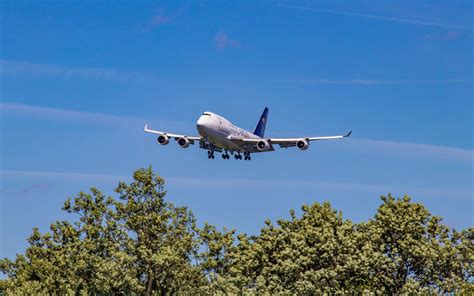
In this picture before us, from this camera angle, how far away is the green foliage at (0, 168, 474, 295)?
81875 mm

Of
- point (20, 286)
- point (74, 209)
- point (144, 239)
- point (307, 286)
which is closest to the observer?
point (307, 286)

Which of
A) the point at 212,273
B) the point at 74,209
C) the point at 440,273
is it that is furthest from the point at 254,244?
the point at 74,209

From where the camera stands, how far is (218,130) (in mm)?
94625

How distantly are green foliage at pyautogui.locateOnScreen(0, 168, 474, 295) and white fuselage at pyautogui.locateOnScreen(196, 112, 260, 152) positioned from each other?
9.66 m

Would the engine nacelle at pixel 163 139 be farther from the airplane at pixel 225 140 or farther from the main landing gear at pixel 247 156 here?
the main landing gear at pixel 247 156

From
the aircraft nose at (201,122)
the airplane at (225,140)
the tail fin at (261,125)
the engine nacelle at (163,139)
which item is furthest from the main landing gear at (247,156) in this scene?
the tail fin at (261,125)

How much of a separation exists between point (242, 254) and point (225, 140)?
1323cm

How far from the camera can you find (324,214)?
315 feet

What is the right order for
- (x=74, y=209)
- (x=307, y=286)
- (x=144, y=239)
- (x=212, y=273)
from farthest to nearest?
(x=74, y=209)
(x=144, y=239)
(x=212, y=273)
(x=307, y=286)

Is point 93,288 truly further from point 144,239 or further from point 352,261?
point 352,261

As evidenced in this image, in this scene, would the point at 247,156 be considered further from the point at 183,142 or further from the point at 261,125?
the point at 261,125

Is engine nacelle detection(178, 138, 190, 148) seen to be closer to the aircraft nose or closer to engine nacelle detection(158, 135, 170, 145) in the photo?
engine nacelle detection(158, 135, 170, 145)

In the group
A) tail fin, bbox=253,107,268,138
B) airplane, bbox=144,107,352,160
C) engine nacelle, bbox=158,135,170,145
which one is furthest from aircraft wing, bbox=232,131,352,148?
tail fin, bbox=253,107,268,138

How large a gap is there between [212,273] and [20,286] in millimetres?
38256
